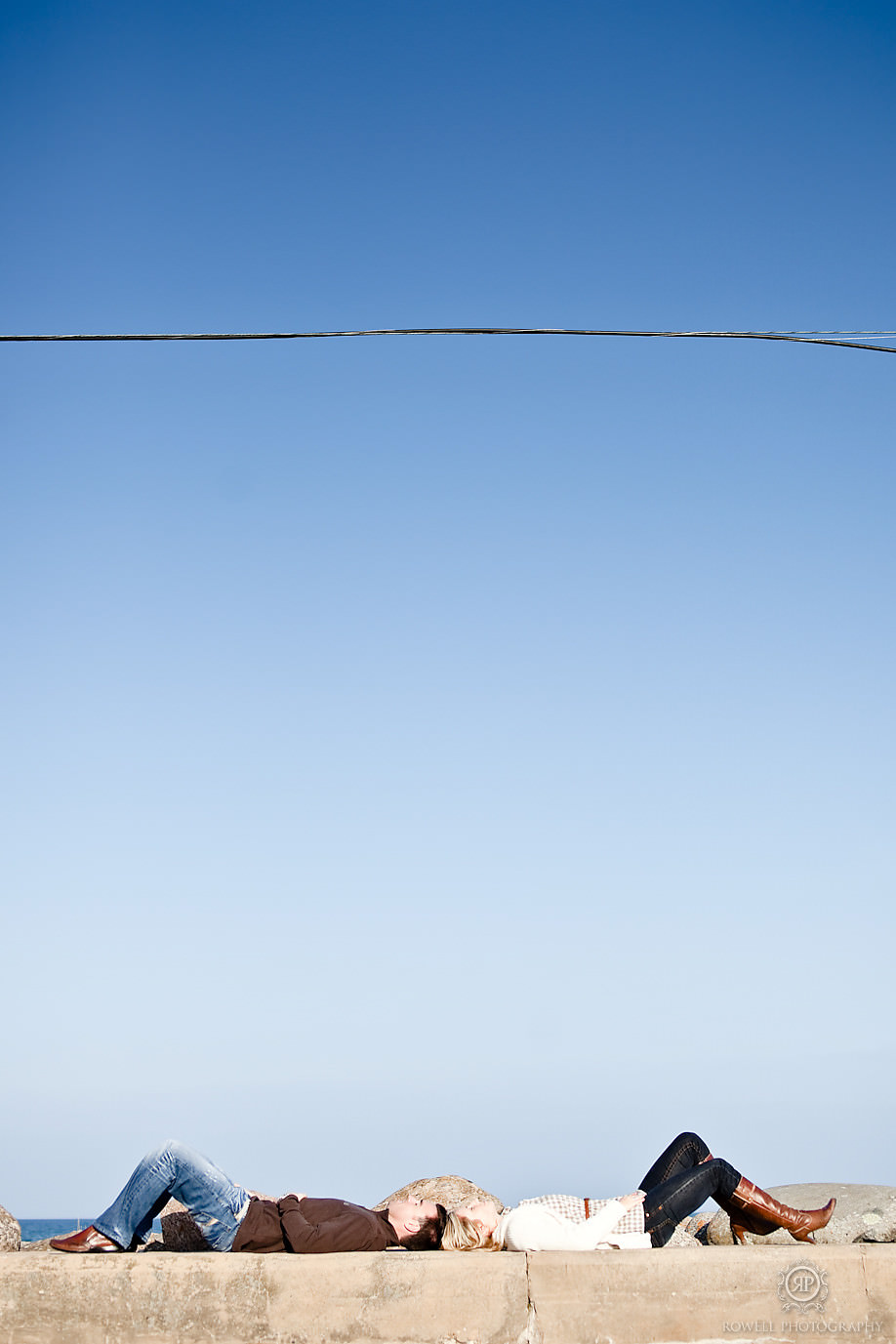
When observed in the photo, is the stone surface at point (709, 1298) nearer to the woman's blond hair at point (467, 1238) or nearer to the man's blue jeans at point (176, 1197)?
the woman's blond hair at point (467, 1238)

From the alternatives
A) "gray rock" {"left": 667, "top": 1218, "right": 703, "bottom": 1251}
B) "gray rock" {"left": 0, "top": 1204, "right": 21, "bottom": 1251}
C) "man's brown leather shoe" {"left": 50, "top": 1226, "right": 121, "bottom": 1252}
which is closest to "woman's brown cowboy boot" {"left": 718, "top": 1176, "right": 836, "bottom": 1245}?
"gray rock" {"left": 667, "top": 1218, "right": 703, "bottom": 1251}

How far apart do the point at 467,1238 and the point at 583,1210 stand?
27.2 inches

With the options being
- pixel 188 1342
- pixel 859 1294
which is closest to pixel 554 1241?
pixel 859 1294

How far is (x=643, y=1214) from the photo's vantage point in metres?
6.21

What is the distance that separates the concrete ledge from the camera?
17.3ft

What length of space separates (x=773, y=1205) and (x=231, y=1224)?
3.10 meters

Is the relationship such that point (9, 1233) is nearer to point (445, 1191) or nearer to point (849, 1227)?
point (445, 1191)

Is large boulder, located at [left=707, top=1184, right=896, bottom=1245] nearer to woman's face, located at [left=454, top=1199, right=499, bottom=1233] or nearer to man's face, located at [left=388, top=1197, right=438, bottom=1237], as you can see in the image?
woman's face, located at [left=454, top=1199, right=499, bottom=1233]

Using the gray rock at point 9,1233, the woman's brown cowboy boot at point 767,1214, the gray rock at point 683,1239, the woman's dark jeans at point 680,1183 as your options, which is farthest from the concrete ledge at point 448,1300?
the gray rock at point 683,1239

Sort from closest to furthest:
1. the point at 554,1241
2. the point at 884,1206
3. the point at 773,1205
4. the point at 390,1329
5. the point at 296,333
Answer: the point at 390,1329
the point at 554,1241
the point at 773,1205
the point at 296,333
the point at 884,1206

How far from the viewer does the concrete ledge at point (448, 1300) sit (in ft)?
17.3

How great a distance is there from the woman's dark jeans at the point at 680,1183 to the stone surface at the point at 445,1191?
1.31 m

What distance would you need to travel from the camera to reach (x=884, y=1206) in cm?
779

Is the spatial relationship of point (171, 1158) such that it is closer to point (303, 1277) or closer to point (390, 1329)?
point (303, 1277)
